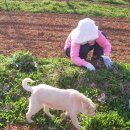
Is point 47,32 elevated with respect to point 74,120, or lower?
lower

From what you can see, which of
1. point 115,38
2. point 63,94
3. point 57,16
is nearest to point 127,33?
point 115,38

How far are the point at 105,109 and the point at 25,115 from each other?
1.17 meters

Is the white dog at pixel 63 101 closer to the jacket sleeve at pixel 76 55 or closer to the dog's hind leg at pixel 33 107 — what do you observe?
the dog's hind leg at pixel 33 107

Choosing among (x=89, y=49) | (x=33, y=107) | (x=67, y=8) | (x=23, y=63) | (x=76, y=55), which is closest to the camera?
(x=33, y=107)

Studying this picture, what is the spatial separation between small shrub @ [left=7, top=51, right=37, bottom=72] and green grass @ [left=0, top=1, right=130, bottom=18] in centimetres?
539

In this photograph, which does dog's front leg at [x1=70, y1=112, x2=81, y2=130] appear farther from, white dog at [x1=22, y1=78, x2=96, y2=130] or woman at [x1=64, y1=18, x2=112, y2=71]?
woman at [x1=64, y1=18, x2=112, y2=71]

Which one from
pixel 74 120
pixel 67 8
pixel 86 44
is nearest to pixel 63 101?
pixel 74 120

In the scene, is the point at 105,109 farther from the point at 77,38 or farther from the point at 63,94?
the point at 77,38

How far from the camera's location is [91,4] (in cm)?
1354

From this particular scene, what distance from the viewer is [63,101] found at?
5.34 meters

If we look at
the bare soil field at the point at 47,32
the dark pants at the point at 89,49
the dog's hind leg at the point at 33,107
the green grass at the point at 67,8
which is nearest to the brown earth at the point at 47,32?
the bare soil field at the point at 47,32

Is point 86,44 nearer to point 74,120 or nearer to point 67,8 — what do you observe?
point 74,120

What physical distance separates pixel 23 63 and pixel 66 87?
3.12 ft

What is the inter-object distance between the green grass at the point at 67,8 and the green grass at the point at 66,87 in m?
5.34
